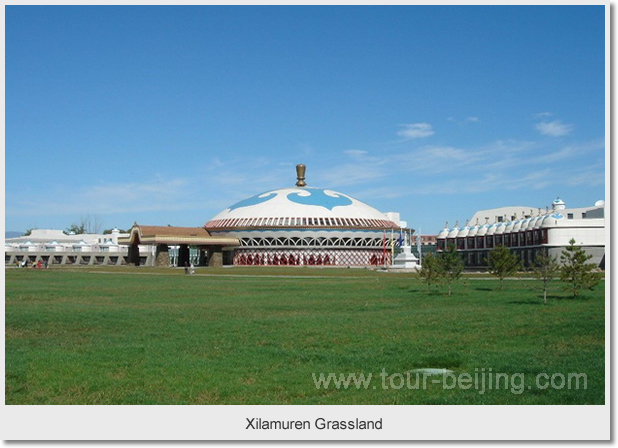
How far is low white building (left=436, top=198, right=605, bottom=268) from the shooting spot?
6000 cm

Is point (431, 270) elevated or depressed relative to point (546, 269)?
depressed

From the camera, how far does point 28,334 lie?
15508 millimetres

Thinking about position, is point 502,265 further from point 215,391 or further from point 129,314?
point 215,391

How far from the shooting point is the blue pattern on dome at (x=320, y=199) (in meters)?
98.6

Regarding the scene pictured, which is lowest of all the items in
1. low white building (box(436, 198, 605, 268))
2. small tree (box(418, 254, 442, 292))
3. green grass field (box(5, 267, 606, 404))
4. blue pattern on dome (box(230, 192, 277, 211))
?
green grass field (box(5, 267, 606, 404))

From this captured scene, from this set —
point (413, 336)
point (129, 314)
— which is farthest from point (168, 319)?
point (413, 336)

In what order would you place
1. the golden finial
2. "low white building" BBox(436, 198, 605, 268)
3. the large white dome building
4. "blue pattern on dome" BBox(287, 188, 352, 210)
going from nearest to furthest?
"low white building" BBox(436, 198, 605, 268) → the large white dome building → "blue pattern on dome" BBox(287, 188, 352, 210) → the golden finial

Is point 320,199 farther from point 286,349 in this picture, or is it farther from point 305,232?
point 286,349

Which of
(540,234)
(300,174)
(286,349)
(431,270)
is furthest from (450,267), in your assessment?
(300,174)

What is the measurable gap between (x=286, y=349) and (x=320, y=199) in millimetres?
87470

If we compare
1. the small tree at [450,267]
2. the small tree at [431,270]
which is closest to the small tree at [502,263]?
the small tree at [450,267]

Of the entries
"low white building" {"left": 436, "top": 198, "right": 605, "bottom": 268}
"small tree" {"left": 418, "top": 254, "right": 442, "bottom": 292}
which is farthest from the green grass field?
"low white building" {"left": 436, "top": 198, "right": 605, "bottom": 268}

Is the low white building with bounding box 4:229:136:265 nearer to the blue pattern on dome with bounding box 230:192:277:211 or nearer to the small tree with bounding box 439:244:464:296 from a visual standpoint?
the blue pattern on dome with bounding box 230:192:277:211

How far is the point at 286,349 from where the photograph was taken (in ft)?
42.4
